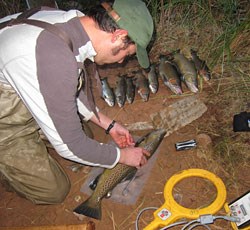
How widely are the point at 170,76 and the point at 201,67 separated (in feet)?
1.47

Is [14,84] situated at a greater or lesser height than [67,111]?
greater

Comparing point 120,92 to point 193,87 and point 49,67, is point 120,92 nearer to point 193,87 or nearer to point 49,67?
point 193,87

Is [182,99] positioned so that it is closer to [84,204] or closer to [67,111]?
[84,204]

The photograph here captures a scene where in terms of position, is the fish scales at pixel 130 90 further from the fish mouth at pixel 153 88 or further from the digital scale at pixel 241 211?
the digital scale at pixel 241 211

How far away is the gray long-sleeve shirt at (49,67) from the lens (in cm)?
207

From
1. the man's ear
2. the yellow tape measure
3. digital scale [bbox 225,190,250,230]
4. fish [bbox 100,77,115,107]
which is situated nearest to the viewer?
the man's ear

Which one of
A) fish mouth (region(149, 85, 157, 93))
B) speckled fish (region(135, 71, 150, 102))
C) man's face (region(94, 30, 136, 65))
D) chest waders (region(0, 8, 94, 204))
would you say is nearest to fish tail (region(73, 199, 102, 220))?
chest waders (region(0, 8, 94, 204))

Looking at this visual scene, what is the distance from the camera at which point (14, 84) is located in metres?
2.22

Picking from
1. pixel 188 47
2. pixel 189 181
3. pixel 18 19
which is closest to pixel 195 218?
pixel 189 181

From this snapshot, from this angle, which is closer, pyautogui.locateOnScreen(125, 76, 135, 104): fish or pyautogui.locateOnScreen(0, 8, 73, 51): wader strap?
pyautogui.locateOnScreen(0, 8, 73, 51): wader strap

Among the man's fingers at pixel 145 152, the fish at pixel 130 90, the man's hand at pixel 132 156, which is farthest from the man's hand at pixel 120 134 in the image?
the fish at pixel 130 90

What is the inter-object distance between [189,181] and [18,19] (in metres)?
2.05

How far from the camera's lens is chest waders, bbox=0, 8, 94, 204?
300 centimetres

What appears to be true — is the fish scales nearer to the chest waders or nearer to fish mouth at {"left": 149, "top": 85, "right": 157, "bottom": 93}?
fish mouth at {"left": 149, "top": 85, "right": 157, "bottom": 93}
